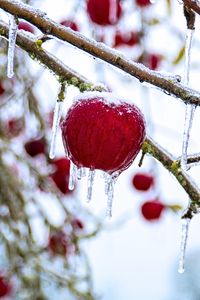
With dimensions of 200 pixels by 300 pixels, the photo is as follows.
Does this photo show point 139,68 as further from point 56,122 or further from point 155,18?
point 155,18

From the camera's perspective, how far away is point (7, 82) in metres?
2.18

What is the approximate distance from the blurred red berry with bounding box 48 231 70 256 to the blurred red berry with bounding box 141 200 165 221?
0.25 meters

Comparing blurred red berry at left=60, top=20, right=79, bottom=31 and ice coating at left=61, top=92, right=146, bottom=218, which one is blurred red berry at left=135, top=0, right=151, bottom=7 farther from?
ice coating at left=61, top=92, right=146, bottom=218

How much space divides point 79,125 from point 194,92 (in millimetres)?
176

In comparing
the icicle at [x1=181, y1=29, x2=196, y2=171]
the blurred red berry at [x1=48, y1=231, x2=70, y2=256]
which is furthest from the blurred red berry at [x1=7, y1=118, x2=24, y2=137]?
the icicle at [x1=181, y1=29, x2=196, y2=171]

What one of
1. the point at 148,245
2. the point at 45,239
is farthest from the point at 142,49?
the point at 148,245

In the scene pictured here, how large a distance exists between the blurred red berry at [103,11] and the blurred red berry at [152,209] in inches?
21.9

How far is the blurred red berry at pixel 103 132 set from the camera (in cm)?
90

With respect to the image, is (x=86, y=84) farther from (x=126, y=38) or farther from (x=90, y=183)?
(x=126, y=38)

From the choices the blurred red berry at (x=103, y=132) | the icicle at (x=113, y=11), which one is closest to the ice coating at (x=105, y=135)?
the blurred red berry at (x=103, y=132)

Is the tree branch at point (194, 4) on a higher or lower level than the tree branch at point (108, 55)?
higher

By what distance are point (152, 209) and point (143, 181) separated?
3.8 inches

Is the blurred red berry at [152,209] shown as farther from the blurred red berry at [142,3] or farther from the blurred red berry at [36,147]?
the blurred red berry at [142,3]

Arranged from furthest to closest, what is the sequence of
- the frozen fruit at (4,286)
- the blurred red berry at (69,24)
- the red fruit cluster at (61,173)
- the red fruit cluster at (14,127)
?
the red fruit cluster at (14,127), the frozen fruit at (4,286), the red fruit cluster at (61,173), the blurred red berry at (69,24)
